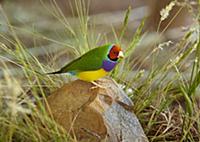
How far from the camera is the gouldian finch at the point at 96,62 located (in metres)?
1.01

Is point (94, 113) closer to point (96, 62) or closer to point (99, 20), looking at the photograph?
point (96, 62)

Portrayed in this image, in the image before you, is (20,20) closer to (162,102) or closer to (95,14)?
(95,14)

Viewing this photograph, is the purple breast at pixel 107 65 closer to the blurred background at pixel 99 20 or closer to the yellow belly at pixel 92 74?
the yellow belly at pixel 92 74

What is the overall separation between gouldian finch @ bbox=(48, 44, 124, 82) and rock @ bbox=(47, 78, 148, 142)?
0.05 m

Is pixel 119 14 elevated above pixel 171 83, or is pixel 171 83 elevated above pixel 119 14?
pixel 119 14

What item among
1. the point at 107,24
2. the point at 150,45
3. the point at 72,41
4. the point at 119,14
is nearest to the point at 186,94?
the point at 72,41

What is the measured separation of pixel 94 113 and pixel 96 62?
11 cm

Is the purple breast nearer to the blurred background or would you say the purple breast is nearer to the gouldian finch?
the gouldian finch

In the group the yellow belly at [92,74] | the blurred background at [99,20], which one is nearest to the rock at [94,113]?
the yellow belly at [92,74]

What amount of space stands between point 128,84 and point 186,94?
0.18 metres

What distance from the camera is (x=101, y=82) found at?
3.62 ft

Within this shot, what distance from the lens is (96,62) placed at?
3.30 feet

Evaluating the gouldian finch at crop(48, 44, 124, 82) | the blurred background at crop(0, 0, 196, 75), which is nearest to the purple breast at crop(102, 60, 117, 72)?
the gouldian finch at crop(48, 44, 124, 82)

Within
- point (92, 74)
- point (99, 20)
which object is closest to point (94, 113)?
point (92, 74)
